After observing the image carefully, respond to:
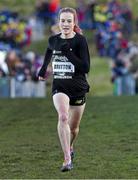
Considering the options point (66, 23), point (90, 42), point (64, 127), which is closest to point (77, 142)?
point (64, 127)

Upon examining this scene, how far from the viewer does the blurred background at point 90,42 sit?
70.5 feet

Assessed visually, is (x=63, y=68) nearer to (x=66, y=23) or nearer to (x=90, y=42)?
(x=66, y=23)

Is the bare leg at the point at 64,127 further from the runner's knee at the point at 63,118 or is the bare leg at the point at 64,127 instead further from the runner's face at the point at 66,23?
the runner's face at the point at 66,23

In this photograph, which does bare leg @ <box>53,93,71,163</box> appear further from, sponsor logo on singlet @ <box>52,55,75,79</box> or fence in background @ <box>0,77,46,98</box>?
fence in background @ <box>0,77,46,98</box>

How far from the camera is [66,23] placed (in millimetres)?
8617

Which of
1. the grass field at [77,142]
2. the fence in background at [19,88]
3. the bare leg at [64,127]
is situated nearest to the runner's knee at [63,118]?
the bare leg at [64,127]

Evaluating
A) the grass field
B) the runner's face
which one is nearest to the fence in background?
the grass field

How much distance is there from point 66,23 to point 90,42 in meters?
20.6

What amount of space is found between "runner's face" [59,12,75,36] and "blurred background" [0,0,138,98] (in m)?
11.7

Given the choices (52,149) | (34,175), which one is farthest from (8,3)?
(34,175)

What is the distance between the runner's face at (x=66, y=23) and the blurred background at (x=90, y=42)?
11688 mm

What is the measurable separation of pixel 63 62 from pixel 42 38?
2176cm

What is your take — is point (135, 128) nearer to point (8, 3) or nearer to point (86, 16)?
point (86, 16)

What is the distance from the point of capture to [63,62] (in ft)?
28.1
